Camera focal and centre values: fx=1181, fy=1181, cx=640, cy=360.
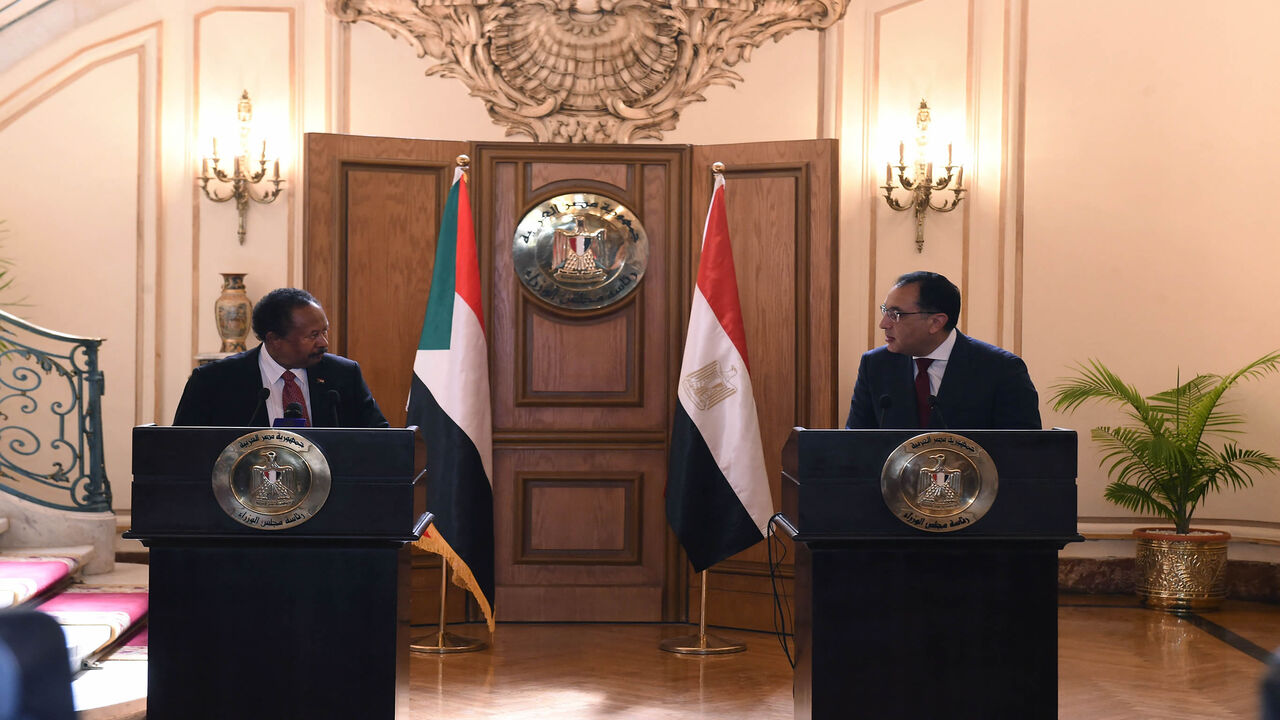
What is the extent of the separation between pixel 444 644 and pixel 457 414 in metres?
1.04

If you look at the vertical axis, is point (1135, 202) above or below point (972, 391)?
above

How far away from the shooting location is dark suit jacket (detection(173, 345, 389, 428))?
10.7 ft

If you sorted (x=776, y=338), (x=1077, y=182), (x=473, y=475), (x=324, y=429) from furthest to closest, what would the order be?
(x=1077, y=182) < (x=776, y=338) < (x=473, y=475) < (x=324, y=429)

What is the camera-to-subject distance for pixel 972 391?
10.9ft

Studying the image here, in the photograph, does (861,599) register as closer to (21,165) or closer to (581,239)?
(581,239)

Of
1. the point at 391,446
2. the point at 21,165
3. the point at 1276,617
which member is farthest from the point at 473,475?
the point at 1276,617

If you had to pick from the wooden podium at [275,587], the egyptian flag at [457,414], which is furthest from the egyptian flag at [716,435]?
the wooden podium at [275,587]

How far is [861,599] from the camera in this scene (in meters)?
2.88

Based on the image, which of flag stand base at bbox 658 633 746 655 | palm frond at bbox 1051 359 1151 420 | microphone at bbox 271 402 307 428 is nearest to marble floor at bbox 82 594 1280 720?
flag stand base at bbox 658 633 746 655

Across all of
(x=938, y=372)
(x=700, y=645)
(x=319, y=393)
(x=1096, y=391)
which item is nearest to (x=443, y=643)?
(x=700, y=645)

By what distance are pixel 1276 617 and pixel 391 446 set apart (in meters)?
4.78

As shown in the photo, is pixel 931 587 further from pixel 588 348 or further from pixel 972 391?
pixel 588 348

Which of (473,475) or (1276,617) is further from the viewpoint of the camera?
(1276,617)

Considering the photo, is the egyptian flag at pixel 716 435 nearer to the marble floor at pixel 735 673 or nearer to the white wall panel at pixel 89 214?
the marble floor at pixel 735 673
